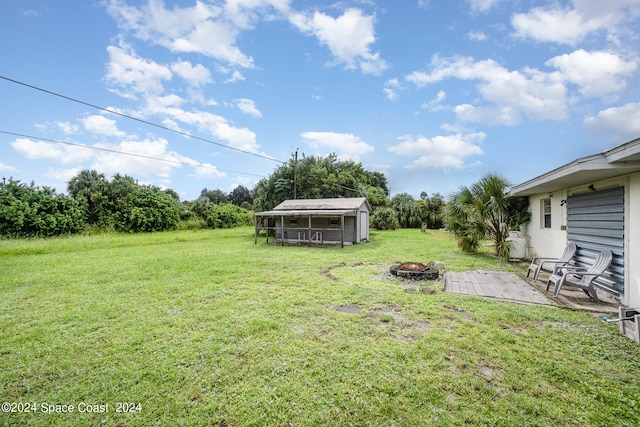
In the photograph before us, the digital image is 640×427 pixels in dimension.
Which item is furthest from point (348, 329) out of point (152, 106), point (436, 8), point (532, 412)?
point (152, 106)

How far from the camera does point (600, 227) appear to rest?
5.63 m

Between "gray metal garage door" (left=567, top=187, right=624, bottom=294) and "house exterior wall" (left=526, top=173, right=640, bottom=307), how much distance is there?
0.54 feet

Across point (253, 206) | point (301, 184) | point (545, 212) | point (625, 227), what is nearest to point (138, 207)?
point (253, 206)

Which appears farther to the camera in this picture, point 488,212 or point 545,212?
Result: point 488,212

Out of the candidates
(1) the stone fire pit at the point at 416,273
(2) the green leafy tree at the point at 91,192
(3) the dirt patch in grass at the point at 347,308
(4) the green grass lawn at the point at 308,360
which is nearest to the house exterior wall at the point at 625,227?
(4) the green grass lawn at the point at 308,360

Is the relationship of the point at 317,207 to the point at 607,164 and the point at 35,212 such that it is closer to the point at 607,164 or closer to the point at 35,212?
the point at 607,164

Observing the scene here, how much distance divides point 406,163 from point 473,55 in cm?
1451

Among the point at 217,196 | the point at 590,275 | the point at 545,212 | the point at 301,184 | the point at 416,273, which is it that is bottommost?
the point at 416,273

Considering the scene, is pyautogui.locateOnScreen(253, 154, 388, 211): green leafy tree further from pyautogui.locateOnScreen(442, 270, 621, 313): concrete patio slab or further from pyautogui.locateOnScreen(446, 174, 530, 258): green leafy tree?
pyautogui.locateOnScreen(442, 270, 621, 313): concrete patio slab

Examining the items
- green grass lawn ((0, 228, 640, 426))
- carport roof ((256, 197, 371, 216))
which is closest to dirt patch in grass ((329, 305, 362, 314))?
green grass lawn ((0, 228, 640, 426))

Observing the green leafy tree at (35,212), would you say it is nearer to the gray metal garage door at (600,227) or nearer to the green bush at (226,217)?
the green bush at (226,217)

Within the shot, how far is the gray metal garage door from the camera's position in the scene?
5.02 meters

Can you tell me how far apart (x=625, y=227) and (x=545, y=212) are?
14.3ft

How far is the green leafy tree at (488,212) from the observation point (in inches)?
391
